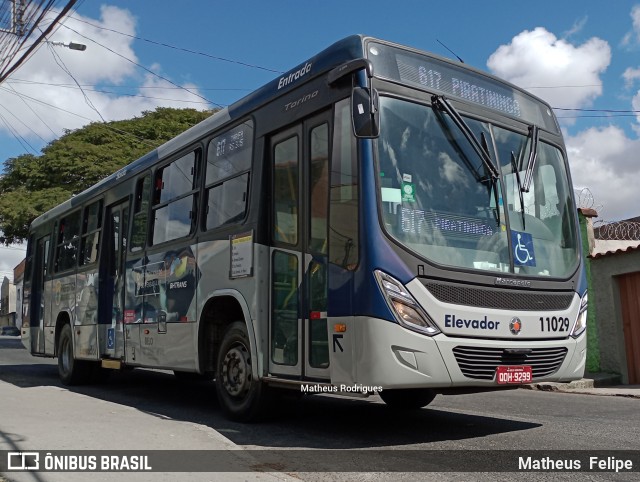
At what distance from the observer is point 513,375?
555cm

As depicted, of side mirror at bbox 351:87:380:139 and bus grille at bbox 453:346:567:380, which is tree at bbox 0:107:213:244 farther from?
bus grille at bbox 453:346:567:380

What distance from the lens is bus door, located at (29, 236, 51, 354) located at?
43.8 ft

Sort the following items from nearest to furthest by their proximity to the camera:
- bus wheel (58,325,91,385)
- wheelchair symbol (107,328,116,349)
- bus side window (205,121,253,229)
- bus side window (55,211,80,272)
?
bus side window (205,121,253,229) → wheelchair symbol (107,328,116,349) → bus wheel (58,325,91,385) → bus side window (55,211,80,272)

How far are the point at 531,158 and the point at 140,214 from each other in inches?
219

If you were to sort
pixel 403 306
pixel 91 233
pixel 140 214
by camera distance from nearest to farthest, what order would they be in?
pixel 403 306, pixel 140 214, pixel 91 233

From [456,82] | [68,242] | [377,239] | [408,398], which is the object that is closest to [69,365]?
[68,242]

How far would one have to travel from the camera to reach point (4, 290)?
91500 millimetres

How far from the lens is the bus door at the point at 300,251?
583cm

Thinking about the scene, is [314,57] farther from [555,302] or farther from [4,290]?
[4,290]

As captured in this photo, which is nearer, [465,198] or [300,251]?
[465,198]

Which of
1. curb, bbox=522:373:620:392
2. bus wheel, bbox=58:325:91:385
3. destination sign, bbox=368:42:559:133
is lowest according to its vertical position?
curb, bbox=522:373:620:392

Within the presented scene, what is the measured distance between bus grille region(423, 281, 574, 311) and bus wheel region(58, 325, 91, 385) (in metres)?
8.43

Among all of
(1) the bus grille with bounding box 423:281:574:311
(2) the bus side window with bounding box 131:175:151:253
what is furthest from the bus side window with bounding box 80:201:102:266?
(1) the bus grille with bounding box 423:281:574:311

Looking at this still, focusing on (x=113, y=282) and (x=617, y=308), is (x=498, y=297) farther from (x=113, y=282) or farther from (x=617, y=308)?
(x=617, y=308)
